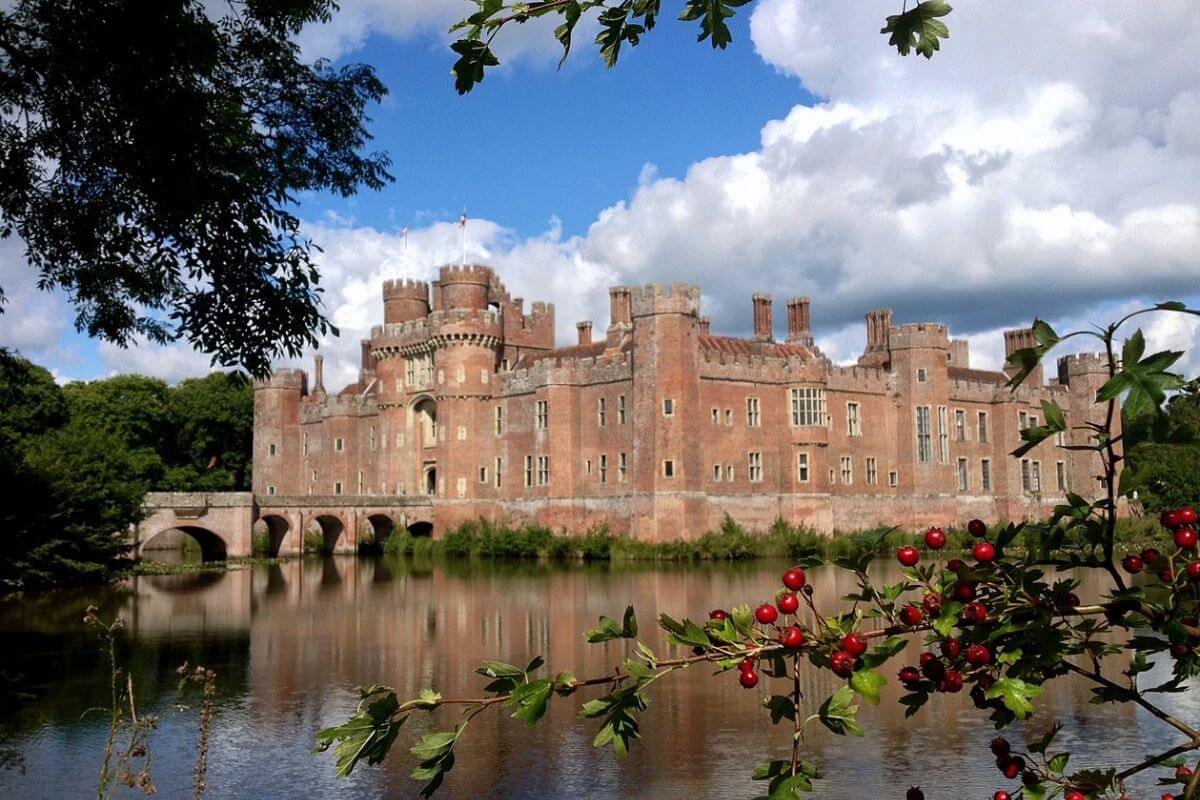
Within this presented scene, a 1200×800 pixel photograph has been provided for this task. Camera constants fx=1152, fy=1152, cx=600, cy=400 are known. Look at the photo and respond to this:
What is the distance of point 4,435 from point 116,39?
115 feet

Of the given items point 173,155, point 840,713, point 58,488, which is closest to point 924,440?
point 58,488

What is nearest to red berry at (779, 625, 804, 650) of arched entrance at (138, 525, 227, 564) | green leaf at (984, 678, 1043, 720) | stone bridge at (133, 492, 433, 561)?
green leaf at (984, 678, 1043, 720)

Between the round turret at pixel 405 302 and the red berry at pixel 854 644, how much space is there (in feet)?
192

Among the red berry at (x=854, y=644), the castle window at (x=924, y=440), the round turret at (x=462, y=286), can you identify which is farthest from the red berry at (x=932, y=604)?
the castle window at (x=924, y=440)

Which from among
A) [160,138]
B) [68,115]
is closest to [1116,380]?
[160,138]

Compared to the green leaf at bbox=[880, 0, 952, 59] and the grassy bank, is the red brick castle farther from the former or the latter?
the green leaf at bbox=[880, 0, 952, 59]

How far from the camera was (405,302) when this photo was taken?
60938mm

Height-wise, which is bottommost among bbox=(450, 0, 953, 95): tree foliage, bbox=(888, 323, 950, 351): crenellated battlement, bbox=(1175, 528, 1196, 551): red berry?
bbox=(1175, 528, 1196, 551): red berry

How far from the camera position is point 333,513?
182 feet

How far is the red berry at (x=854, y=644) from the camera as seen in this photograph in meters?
3.00

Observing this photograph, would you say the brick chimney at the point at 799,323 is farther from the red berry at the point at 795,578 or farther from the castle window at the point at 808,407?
the red berry at the point at 795,578

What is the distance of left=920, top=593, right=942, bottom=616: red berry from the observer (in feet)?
10.3

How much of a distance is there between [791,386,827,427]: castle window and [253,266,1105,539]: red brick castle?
62 mm

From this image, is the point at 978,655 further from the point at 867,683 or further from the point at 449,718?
the point at 449,718
